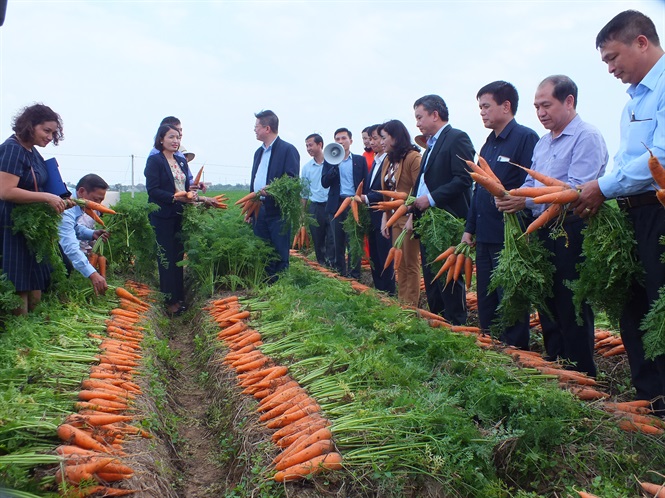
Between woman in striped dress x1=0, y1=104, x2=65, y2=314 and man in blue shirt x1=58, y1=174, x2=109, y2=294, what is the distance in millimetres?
432

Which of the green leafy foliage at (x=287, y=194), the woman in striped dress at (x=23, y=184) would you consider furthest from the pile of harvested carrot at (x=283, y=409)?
the green leafy foliage at (x=287, y=194)

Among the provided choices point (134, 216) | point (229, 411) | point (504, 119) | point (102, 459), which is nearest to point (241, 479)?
point (102, 459)

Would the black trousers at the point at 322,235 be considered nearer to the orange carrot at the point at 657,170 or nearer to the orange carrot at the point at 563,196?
the orange carrot at the point at 563,196

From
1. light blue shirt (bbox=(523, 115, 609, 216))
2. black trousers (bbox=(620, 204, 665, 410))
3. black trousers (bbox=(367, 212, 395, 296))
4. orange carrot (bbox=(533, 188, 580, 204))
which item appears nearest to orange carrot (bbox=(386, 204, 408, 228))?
black trousers (bbox=(367, 212, 395, 296))

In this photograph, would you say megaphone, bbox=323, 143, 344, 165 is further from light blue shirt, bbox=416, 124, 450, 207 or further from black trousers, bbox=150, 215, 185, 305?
light blue shirt, bbox=416, 124, 450, 207

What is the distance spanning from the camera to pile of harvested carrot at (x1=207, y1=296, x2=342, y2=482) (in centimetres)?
285

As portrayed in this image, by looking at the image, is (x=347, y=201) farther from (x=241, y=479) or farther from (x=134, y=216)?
(x=241, y=479)

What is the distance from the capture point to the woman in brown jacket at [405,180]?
21.5ft

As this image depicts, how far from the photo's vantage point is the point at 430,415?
2.96m

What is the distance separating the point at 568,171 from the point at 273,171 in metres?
4.25

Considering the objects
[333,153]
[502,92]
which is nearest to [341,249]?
[333,153]

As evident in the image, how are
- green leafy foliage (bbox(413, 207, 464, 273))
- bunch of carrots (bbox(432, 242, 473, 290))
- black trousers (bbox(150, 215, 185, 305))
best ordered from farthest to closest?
1. black trousers (bbox(150, 215, 185, 305))
2. green leafy foliage (bbox(413, 207, 464, 273))
3. bunch of carrots (bbox(432, 242, 473, 290))

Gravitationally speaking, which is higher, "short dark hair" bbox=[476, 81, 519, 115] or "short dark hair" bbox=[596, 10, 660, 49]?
"short dark hair" bbox=[596, 10, 660, 49]

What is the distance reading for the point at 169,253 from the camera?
786 centimetres
